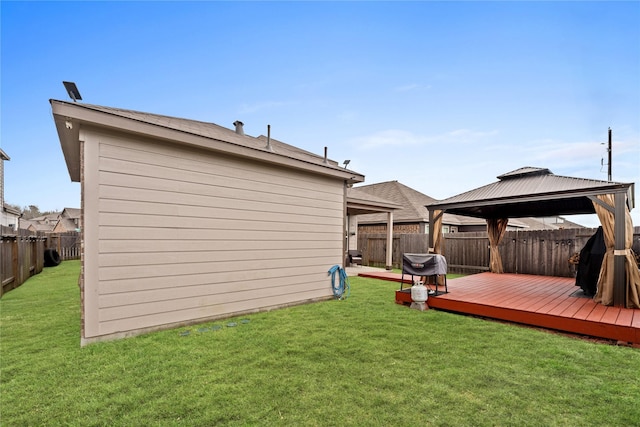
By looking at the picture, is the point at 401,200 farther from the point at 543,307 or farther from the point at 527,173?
the point at 543,307

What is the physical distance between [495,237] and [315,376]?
8.74 meters

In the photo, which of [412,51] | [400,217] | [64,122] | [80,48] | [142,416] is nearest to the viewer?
[142,416]

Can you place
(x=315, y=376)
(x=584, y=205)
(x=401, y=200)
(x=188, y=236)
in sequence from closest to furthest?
(x=315, y=376), (x=188, y=236), (x=584, y=205), (x=401, y=200)

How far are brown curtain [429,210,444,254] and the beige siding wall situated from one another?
2.97 m

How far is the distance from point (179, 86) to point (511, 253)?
12756mm

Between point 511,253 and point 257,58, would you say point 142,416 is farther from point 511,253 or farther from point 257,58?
point 511,253

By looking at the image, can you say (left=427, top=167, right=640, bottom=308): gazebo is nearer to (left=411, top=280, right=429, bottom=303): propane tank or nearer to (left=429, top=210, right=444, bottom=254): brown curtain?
(left=429, top=210, right=444, bottom=254): brown curtain

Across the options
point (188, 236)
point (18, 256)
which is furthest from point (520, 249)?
point (18, 256)

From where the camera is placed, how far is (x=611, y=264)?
14.9 feet

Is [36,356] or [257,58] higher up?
[257,58]

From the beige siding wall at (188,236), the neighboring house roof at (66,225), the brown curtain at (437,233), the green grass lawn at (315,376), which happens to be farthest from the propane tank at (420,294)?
the neighboring house roof at (66,225)

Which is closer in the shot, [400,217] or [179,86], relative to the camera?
[179,86]

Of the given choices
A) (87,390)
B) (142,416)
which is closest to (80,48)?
(87,390)

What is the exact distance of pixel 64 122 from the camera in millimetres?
3408
